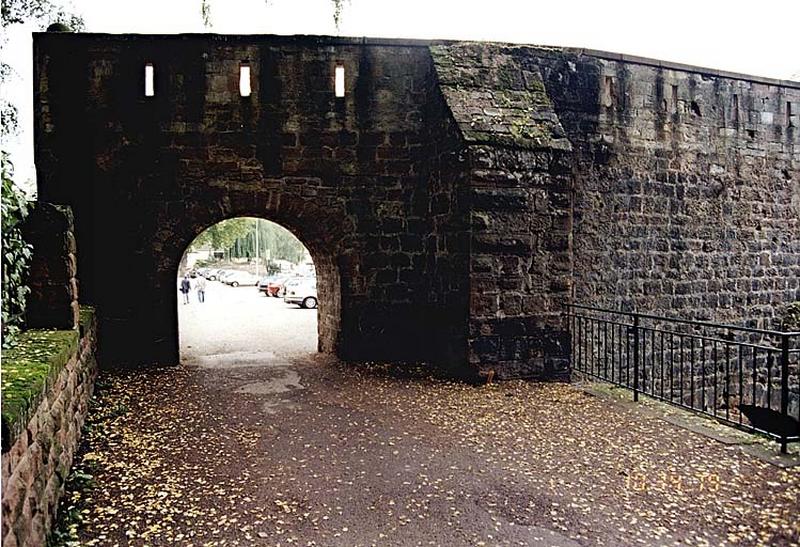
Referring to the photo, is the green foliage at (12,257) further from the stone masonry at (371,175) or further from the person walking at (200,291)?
the person walking at (200,291)

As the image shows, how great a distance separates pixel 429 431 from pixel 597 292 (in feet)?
15.7

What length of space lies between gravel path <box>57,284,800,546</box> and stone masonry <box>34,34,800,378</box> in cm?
139

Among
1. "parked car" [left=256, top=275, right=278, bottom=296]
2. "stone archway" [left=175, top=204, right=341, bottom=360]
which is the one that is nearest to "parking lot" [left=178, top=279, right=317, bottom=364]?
"stone archway" [left=175, top=204, right=341, bottom=360]

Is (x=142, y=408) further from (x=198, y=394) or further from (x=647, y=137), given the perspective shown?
(x=647, y=137)

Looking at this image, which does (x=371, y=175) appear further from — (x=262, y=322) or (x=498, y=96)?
(x=262, y=322)

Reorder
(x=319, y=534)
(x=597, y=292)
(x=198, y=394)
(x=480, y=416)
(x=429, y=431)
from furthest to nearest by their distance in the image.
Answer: (x=597, y=292) → (x=198, y=394) → (x=480, y=416) → (x=429, y=431) → (x=319, y=534)

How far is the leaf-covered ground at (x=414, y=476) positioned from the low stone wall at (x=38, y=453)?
0.29m

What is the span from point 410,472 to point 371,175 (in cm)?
528

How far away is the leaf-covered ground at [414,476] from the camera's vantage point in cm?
377

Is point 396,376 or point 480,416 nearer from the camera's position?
point 480,416

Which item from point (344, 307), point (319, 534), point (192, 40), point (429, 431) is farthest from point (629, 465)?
point (192, 40)

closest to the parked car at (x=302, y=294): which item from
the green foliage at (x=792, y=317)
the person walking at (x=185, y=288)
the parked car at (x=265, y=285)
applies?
the person walking at (x=185, y=288)

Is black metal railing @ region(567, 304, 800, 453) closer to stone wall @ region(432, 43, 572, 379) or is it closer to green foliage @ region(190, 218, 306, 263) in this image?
stone wall @ region(432, 43, 572, 379)

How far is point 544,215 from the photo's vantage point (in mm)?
7945
